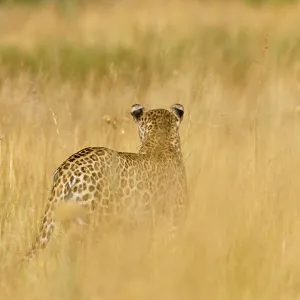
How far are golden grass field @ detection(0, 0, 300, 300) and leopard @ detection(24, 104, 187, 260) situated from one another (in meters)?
0.12

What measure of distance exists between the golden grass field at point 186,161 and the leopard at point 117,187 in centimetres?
12

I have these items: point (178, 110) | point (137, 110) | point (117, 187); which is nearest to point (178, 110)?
point (178, 110)

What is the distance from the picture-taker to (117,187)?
18.6ft

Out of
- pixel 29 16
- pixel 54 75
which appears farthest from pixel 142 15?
pixel 54 75

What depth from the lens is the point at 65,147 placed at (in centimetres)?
762

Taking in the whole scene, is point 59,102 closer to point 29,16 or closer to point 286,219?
point 286,219

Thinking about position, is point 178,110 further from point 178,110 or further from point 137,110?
point 137,110

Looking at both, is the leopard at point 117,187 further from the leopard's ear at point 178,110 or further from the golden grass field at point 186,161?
the leopard's ear at point 178,110

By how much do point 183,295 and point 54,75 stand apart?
812 centimetres

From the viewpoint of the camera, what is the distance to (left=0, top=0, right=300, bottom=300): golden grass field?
14.8 ft

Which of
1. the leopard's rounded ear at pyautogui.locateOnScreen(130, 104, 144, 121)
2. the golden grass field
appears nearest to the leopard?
the golden grass field

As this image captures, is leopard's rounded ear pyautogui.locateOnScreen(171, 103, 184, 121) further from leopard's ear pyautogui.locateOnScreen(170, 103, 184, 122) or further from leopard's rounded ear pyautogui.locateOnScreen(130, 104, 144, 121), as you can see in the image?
leopard's rounded ear pyautogui.locateOnScreen(130, 104, 144, 121)

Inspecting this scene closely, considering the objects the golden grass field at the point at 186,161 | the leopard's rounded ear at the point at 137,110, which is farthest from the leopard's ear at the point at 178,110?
the golden grass field at the point at 186,161

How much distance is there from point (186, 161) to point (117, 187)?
5.34 ft
